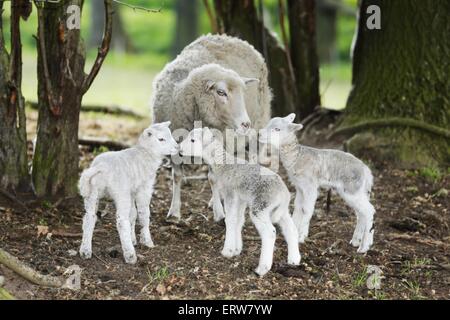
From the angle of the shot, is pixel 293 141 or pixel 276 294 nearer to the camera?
pixel 276 294

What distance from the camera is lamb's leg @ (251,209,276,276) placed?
570cm

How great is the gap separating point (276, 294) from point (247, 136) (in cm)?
251

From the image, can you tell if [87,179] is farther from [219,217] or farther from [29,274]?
[219,217]

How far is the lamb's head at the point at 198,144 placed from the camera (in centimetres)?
618

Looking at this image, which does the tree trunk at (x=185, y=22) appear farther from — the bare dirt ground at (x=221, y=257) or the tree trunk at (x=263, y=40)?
the bare dirt ground at (x=221, y=257)

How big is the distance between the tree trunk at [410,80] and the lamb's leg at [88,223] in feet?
13.1

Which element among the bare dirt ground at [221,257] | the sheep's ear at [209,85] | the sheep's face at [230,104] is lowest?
the bare dirt ground at [221,257]

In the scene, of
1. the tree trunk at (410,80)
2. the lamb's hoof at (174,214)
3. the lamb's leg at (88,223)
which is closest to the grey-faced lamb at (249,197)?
the lamb's leg at (88,223)

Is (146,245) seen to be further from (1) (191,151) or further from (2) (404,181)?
(2) (404,181)

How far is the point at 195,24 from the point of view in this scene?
22.9 m

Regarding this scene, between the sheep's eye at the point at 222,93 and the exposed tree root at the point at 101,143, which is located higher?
the sheep's eye at the point at 222,93


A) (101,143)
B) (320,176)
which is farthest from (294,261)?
(101,143)
